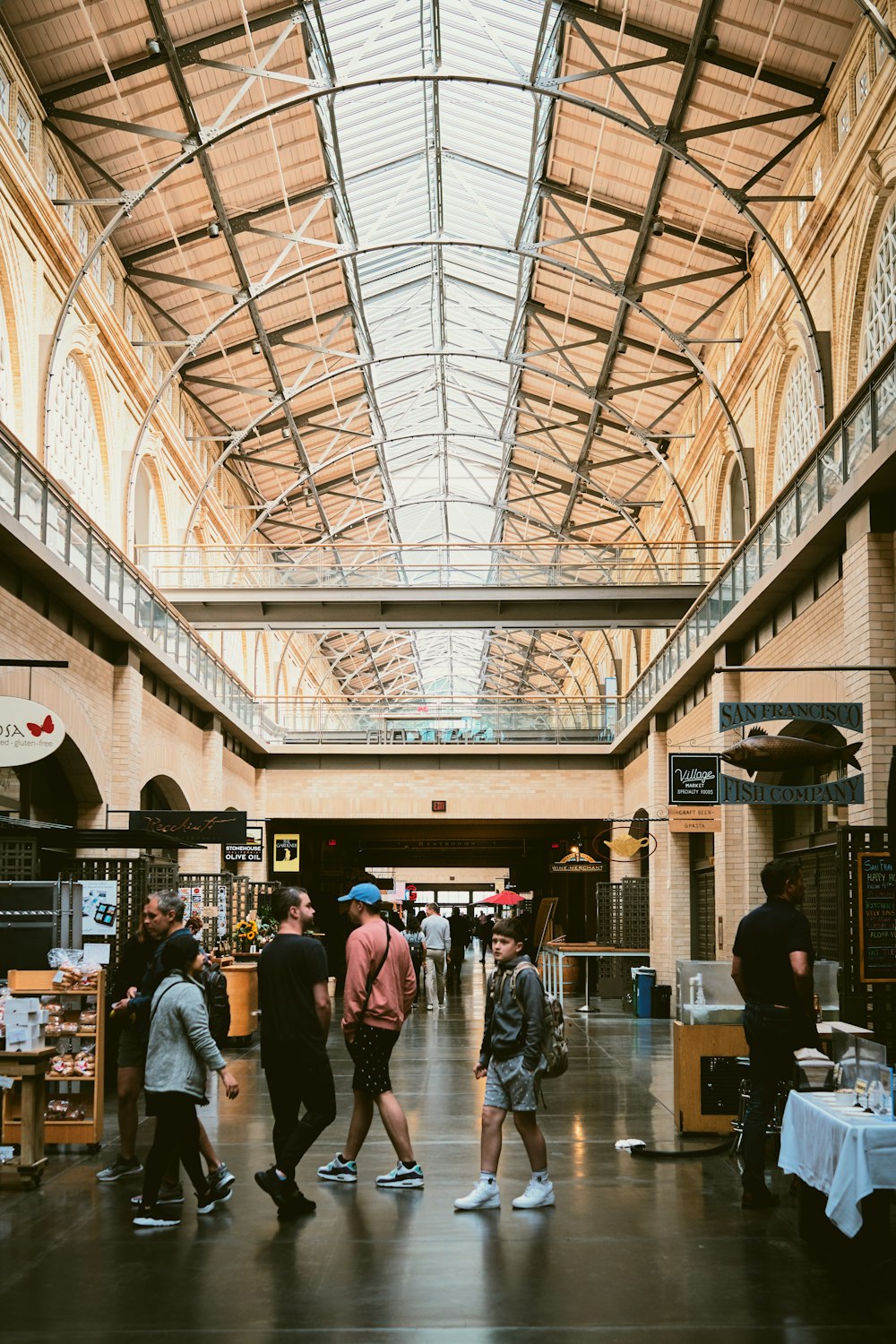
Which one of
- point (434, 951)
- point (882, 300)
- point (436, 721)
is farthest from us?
point (436, 721)

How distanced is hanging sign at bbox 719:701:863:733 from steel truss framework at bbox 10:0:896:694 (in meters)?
7.03

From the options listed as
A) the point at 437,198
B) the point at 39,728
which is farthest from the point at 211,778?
the point at 39,728

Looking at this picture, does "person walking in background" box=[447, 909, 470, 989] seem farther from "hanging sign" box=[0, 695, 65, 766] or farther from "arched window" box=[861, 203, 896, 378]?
"hanging sign" box=[0, 695, 65, 766]

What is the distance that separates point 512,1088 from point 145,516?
2115 centimetres

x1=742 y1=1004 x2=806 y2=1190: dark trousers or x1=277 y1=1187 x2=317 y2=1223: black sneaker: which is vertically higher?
x1=742 y1=1004 x2=806 y2=1190: dark trousers

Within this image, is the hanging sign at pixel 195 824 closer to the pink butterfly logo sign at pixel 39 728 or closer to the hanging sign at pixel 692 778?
the pink butterfly logo sign at pixel 39 728

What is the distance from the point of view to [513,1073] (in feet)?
25.2

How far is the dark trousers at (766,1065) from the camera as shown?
786 cm

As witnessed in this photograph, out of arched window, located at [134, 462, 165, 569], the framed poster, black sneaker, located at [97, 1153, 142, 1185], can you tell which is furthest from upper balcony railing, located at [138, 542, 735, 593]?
black sneaker, located at [97, 1153, 142, 1185]

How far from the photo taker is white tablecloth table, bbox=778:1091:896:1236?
20.1 feet

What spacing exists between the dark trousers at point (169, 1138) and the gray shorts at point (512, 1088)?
1671 millimetres

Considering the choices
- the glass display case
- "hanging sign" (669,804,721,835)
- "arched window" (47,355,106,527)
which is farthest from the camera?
"arched window" (47,355,106,527)

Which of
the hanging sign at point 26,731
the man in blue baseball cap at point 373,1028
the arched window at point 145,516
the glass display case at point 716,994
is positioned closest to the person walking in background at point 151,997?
the man in blue baseball cap at point 373,1028

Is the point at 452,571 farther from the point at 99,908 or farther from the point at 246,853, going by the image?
the point at 99,908
